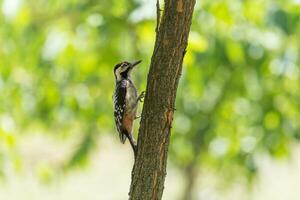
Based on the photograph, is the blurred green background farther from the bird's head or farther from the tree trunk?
the tree trunk

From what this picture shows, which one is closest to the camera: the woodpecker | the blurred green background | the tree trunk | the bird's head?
the tree trunk

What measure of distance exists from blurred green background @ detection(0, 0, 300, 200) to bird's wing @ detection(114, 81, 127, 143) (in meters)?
0.53

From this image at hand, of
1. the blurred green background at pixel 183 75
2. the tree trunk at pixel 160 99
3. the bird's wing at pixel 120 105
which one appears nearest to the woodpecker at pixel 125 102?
the bird's wing at pixel 120 105

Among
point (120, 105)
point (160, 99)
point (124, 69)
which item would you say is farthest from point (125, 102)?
point (160, 99)

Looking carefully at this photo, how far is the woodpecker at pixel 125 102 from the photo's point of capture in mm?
4539

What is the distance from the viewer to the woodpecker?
14.9 feet

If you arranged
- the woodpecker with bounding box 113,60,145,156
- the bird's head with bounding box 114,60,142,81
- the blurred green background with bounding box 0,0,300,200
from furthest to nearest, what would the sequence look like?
the blurred green background with bounding box 0,0,300,200 → the bird's head with bounding box 114,60,142,81 → the woodpecker with bounding box 113,60,145,156

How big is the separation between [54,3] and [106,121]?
169 centimetres

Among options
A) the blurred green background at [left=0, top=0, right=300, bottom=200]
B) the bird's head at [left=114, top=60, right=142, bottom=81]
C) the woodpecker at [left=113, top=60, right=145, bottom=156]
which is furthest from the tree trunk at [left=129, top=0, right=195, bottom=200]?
the blurred green background at [left=0, top=0, right=300, bottom=200]

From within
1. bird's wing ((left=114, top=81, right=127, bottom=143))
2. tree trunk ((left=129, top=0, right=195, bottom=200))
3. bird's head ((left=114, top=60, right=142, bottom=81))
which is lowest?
tree trunk ((left=129, top=0, right=195, bottom=200))

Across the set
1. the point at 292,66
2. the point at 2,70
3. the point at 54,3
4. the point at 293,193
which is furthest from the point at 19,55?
the point at 293,193

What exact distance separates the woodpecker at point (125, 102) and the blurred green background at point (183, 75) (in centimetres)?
41

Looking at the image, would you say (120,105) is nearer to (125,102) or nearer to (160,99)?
(125,102)

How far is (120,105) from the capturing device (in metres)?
4.64
